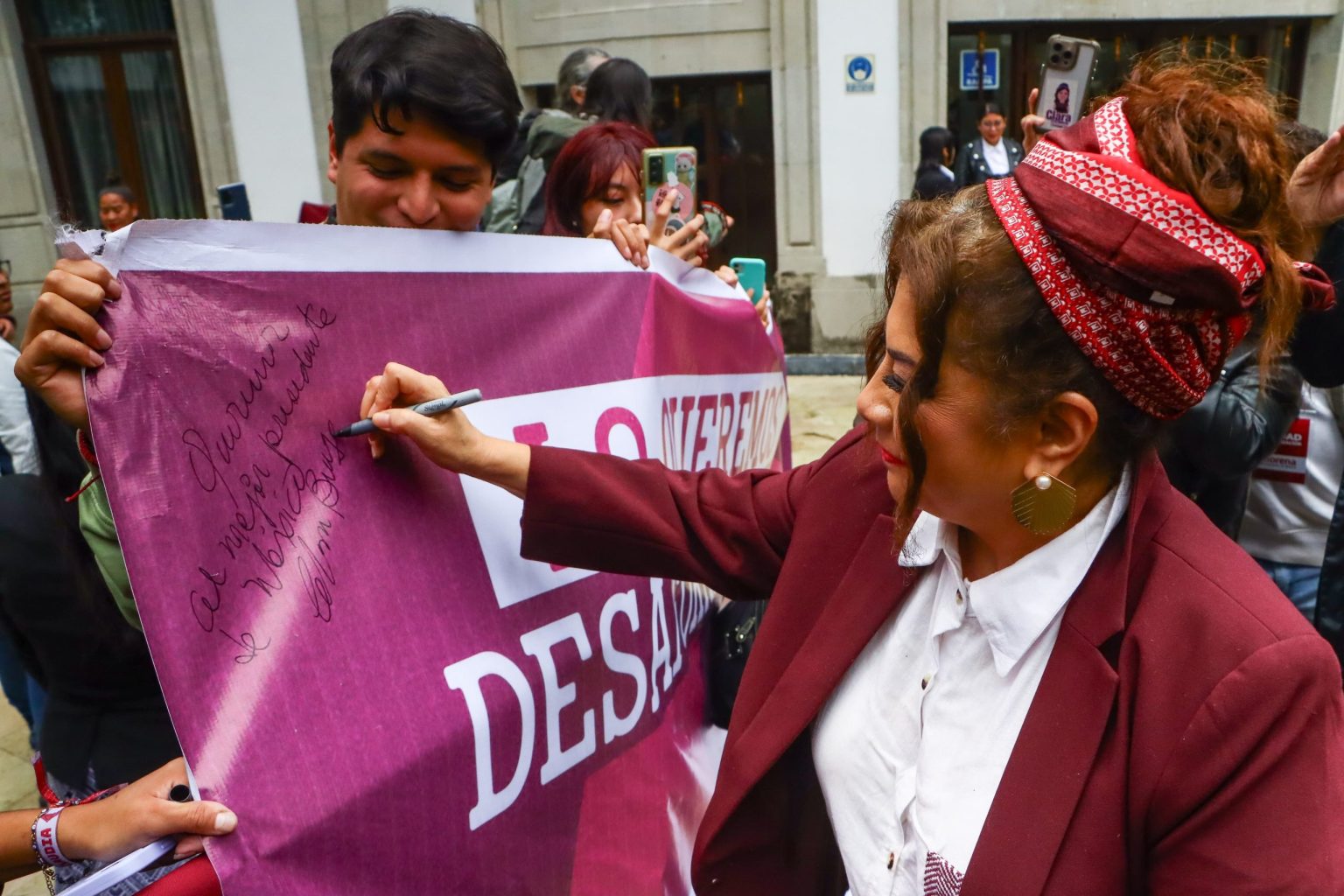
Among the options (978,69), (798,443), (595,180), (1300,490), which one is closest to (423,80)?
(595,180)

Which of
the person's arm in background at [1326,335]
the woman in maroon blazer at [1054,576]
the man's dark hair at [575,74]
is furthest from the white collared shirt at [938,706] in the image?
the man's dark hair at [575,74]

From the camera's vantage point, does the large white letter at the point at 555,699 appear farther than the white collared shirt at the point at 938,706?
Yes

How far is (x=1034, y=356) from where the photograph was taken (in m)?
0.95

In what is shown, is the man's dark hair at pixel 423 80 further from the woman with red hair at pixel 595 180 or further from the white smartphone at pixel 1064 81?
the white smartphone at pixel 1064 81

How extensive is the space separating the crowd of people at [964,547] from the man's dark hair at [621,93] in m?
2.25

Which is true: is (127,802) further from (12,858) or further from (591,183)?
(591,183)

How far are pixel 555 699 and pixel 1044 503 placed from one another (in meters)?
0.68

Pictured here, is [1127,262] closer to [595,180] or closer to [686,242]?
[686,242]

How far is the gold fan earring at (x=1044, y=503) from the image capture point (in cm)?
101

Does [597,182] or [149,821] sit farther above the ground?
[597,182]

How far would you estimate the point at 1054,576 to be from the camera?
41.1 inches

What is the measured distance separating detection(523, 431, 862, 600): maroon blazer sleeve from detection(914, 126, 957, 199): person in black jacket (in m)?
6.11

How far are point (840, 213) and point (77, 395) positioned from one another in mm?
8161
